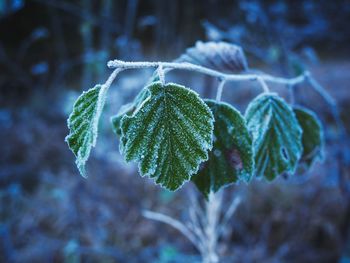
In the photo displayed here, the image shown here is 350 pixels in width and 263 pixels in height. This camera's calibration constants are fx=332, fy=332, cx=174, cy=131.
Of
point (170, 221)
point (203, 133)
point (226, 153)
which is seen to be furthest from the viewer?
point (170, 221)

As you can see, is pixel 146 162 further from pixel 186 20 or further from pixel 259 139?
pixel 186 20

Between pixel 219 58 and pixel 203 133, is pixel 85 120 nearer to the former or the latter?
pixel 203 133

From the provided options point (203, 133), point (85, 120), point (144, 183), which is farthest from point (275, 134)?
point (144, 183)

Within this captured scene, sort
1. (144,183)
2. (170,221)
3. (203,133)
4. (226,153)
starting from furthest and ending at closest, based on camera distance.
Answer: (144,183) < (170,221) < (226,153) < (203,133)

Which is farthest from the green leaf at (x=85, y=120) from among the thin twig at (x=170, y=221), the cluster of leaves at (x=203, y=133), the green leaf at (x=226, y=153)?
the thin twig at (x=170, y=221)

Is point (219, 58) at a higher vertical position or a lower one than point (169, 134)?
higher

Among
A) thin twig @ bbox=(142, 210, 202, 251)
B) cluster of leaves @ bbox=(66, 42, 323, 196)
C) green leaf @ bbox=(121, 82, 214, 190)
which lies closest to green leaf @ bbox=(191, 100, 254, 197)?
cluster of leaves @ bbox=(66, 42, 323, 196)

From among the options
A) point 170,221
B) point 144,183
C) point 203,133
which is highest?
point 144,183

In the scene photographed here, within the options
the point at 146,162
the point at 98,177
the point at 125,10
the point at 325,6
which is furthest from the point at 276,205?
the point at 125,10
